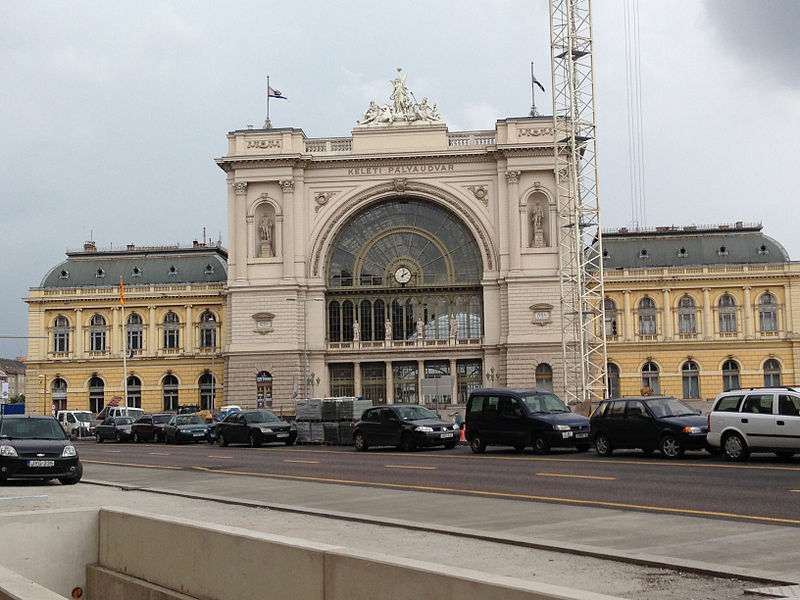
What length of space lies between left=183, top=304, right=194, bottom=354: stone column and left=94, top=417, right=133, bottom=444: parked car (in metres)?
28.6

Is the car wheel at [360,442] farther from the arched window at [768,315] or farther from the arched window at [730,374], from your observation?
the arched window at [768,315]

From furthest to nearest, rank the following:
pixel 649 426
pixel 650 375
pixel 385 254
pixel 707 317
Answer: pixel 650 375 → pixel 707 317 → pixel 385 254 → pixel 649 426

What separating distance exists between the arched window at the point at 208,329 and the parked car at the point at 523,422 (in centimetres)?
5710

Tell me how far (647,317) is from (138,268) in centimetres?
4539

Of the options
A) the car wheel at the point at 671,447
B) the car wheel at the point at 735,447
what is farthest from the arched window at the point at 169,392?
the car wheel at the point at 735,447

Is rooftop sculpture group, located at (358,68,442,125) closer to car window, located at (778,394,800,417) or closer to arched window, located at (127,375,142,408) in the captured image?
arched window, located at (127,375,142,408)

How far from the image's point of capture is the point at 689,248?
87500mm

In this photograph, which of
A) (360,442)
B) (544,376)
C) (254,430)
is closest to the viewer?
(360,442)

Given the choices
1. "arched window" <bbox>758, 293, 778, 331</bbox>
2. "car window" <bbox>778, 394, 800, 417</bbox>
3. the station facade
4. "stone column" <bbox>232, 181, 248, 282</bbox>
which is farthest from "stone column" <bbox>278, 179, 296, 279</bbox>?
"car window" <bbox>778, 394, 800, 417</bbox>

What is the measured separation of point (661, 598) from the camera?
27.0 ft

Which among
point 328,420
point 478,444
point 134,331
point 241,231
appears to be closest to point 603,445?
point 478,444

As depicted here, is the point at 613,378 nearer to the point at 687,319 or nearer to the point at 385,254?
the point at 687,319

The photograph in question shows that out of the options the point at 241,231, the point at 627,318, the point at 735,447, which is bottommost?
the point at 735,447

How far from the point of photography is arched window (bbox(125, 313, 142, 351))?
87.6m
